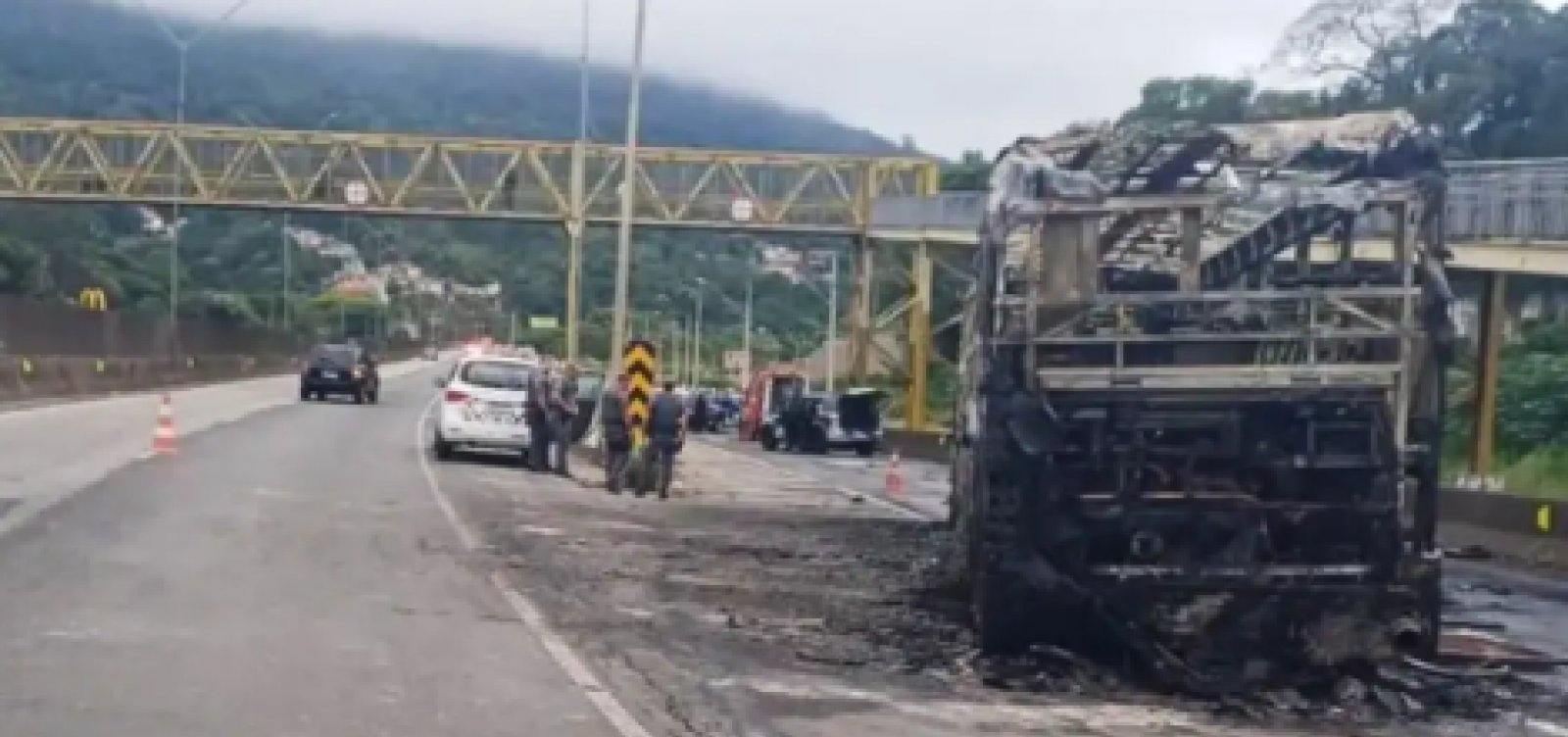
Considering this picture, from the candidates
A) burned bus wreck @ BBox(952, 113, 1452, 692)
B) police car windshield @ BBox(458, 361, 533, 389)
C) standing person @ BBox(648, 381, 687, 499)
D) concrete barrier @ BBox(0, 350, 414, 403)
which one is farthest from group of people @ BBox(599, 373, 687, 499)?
concrete barrier @ BBox(0, 350, 414, 403)

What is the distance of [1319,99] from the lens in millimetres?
84312

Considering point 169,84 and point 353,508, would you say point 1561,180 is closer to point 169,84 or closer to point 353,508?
point 353,508

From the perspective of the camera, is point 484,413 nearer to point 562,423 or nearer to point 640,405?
point 562,423

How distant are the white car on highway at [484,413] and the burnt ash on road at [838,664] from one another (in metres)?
11.4

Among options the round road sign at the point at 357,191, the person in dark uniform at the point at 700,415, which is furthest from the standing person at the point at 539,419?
the person in dark uniform at the point at 700,415

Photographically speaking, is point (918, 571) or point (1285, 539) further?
point (918, 571)

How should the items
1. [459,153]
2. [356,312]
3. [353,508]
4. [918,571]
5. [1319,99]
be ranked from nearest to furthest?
[918,571] → [353,508] → [459,153] → [1319,99] → [356,312]

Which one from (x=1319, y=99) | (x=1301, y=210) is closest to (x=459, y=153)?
(x=1319, y=99)

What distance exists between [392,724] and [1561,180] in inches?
1151

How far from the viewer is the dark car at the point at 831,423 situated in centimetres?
6331

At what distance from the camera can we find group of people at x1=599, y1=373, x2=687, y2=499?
30578mm

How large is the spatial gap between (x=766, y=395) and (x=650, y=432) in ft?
131

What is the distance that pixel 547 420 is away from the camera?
115ft

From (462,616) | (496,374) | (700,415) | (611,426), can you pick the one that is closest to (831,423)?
(700,415)
